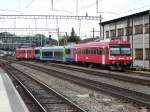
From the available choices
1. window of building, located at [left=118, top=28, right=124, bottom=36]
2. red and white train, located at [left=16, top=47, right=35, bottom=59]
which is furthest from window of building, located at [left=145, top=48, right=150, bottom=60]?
red and white train, located at [left=16, top=47, right=35, bottom=59]

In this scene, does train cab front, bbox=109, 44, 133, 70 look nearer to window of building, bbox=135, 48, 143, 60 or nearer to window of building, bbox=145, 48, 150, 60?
window of building, bbox=145, 48, 150, 60

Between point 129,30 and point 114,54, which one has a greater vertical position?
point 129,30

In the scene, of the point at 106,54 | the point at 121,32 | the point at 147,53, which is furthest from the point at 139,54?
the point at 106,54

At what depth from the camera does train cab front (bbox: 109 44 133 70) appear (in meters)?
37.7

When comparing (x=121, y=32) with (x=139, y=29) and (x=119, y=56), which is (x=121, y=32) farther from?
(x=119, y=56)

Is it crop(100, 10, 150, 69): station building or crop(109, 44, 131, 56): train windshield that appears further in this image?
crop(100, 10, 150, 69): station building

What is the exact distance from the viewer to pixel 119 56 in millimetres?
38125

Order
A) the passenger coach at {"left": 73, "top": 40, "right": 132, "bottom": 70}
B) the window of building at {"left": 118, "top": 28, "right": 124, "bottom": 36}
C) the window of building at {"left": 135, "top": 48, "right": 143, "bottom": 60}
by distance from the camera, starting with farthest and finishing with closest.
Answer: the window of building at {"left": 118, "top": 28, "right": 124, "bottom": 36} → the window of building at {"left": 135, "top": 48, "right": 143, "bottom": 60} → the passenger coach at {"left": 73, "top": 40, "right": 132, "bottom": 70}

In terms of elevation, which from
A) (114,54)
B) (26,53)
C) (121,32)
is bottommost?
(26,53)

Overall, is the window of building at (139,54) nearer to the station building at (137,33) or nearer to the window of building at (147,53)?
the station building at (137,33)

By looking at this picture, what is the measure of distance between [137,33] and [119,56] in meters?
13.8

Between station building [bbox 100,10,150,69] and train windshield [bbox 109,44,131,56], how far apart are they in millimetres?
6137

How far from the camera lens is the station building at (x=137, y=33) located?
47906 millimetres

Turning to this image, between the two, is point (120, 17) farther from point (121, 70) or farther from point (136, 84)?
point (136, 84)
